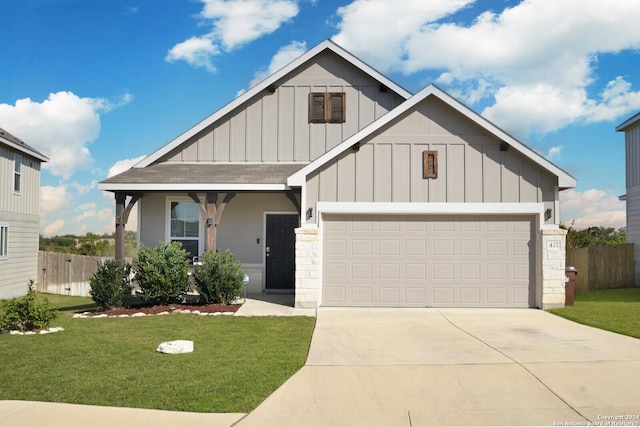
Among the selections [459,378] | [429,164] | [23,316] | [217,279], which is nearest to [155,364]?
[459,378]

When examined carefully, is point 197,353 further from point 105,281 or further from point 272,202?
point 272,202

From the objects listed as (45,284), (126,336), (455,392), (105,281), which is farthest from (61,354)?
(45,284)

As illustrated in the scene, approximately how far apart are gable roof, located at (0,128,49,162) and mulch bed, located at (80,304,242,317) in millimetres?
8456

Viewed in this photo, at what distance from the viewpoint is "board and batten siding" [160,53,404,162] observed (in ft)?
53.3

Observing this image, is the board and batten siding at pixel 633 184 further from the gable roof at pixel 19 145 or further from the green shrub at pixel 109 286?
the gable roof at pixel 19 145

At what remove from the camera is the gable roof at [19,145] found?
1790 cm

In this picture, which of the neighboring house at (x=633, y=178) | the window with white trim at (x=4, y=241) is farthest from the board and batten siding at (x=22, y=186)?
the neighboring house at (x=633, y=178)

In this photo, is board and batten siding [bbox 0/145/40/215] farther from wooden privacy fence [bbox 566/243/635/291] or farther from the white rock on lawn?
wooden privacy fence [bbox 566/243/635/291]

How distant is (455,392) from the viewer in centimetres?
625

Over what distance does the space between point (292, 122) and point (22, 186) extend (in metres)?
10.5

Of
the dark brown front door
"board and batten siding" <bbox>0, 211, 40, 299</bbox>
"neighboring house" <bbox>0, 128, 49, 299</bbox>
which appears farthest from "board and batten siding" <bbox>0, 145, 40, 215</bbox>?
the dark brown front door

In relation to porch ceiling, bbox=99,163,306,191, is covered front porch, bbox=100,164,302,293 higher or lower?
lower

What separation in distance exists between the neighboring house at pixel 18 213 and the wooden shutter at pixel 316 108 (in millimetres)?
9739

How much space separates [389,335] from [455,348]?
1.42 meters
